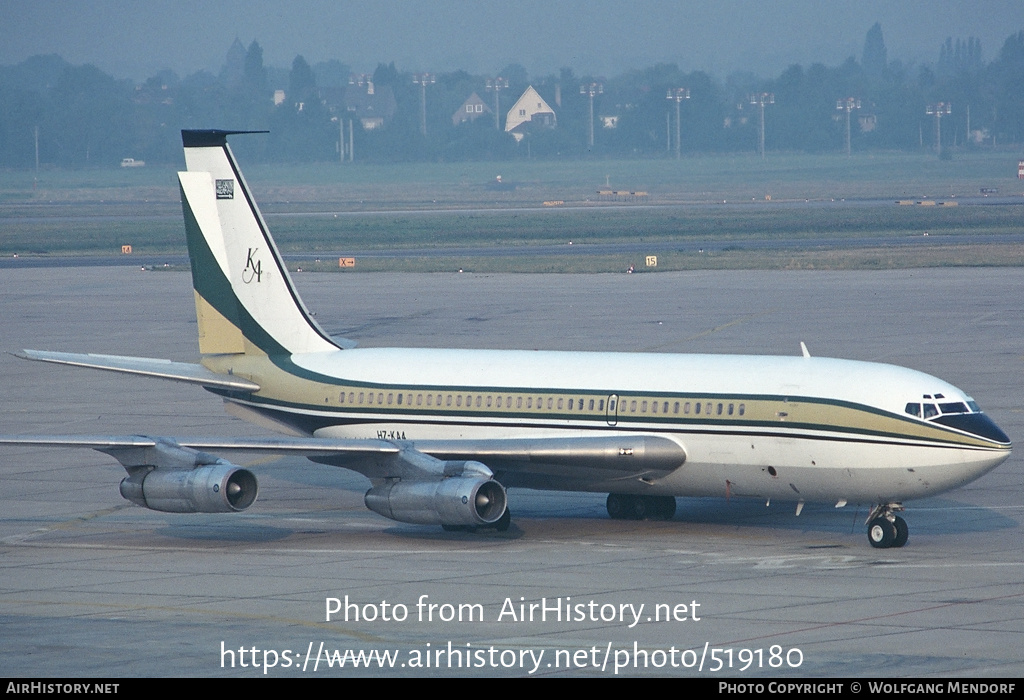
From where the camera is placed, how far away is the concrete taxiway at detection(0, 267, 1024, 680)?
74.9 feet

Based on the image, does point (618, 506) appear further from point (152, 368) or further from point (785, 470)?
point (152, 368)

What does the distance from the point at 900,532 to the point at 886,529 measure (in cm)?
30

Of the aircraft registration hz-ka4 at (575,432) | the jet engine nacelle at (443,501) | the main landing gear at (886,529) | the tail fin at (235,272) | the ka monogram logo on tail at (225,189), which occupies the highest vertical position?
the ka monogram logo on tail at (225,189)

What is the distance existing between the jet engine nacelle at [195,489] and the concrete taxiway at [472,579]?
1053mm

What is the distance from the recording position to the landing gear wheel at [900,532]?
102 feet

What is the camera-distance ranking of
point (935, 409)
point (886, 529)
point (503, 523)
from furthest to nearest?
point (503, 523) → point (886, 529) → point (935, 409)

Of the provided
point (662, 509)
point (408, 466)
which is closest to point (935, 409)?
point (662, 509)

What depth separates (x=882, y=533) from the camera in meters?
31.1

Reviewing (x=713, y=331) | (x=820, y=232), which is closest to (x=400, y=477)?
(x=713, y=331)

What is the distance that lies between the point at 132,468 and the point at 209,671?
11.4 meters

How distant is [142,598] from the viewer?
27578 millimetres

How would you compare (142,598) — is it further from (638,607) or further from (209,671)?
(638,607)

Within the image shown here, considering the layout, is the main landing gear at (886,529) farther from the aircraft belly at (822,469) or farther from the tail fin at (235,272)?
the tail fin at (235,272)

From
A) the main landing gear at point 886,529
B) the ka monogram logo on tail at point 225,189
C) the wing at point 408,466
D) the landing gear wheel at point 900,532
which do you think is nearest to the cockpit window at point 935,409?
the main landing gear at point 886,529
